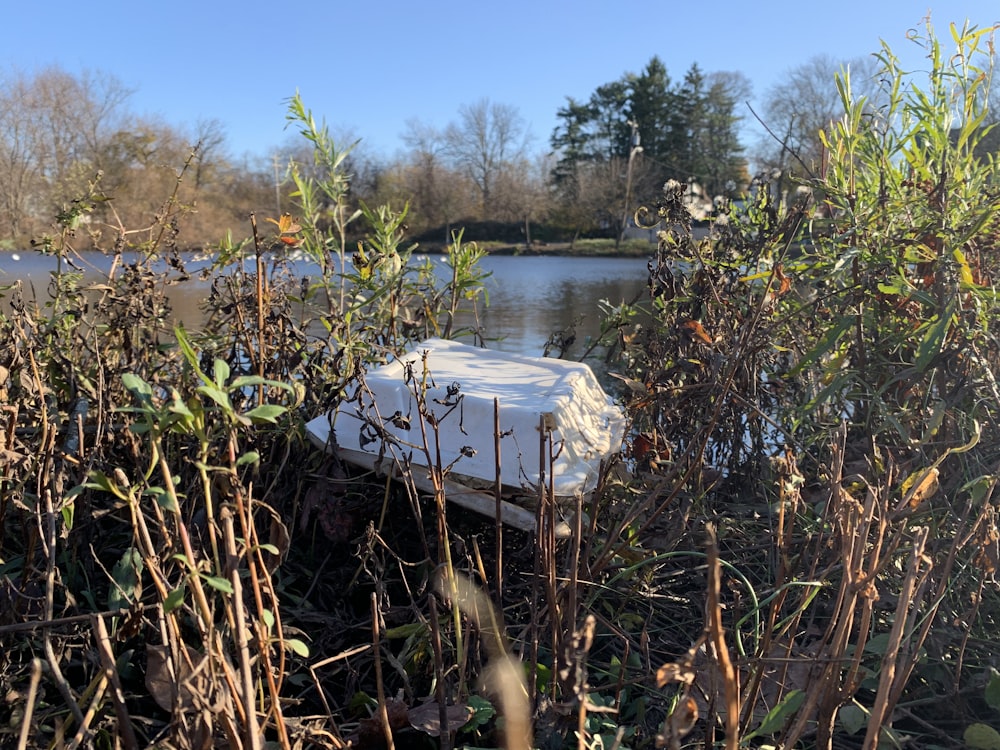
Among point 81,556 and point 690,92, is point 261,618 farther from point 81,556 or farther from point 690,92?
point 690,92

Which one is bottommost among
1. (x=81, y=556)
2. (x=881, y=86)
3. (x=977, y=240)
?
(x=81, y=556)

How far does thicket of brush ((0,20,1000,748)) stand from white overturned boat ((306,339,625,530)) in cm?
Answer: 9

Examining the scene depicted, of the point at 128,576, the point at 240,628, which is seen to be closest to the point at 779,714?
the point at 240,628

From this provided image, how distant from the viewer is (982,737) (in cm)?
117

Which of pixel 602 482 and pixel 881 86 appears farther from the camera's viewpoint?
pixel 881 86

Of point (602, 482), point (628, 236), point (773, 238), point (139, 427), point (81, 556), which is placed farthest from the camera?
point (628, 236)

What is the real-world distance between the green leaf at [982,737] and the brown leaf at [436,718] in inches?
33.4

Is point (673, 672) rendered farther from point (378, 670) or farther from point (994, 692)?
point (994, 692)

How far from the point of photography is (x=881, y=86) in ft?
5.74

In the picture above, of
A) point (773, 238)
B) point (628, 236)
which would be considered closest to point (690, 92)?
point (628, 236)

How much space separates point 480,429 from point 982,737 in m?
1.11

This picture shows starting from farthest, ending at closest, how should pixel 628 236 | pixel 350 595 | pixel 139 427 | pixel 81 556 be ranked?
pixel 628 236
pixel 350 595
pixel 81 556
pixel 139 427

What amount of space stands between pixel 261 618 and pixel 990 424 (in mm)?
1606

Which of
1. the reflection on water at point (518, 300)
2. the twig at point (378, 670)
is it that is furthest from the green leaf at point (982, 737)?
the reflection on water at point (518, 300)
